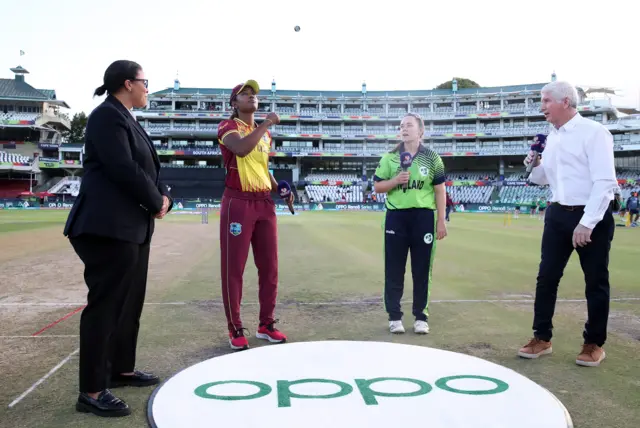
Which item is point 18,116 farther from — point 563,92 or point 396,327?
point 563,92

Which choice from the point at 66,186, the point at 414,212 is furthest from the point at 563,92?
the point at 66,186

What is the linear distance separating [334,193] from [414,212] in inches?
2259

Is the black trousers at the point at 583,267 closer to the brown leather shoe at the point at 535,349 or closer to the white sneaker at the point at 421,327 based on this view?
the brown leather shoe at the point at 535,349

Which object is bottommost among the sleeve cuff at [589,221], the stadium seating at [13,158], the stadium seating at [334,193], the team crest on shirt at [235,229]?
the stadium seating at [334,193]

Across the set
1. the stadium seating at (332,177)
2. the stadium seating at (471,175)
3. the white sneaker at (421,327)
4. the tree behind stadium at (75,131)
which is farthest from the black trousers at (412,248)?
the tree behind stadium at (75,131)

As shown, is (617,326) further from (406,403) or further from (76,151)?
(76,151)

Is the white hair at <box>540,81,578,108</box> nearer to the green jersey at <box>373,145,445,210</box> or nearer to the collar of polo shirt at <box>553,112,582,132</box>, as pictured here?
the collar of polo shirt at <box>553,112,582,132</box>

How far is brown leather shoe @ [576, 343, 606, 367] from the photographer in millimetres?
3493

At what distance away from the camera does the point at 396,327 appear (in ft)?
14.6

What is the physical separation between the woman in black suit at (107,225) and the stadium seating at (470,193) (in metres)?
60.1

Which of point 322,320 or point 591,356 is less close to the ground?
point 591,356

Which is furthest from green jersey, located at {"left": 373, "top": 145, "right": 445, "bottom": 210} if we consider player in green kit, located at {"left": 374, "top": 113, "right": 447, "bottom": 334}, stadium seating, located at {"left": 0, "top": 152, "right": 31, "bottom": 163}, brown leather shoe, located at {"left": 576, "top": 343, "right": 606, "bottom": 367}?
stadium seating, located at {"left": 0, "top": 152, "right": 31, "bottom": 163}

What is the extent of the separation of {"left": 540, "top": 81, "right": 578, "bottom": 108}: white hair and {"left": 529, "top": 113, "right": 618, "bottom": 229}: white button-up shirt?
131 millimetres

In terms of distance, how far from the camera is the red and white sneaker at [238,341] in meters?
3.95
